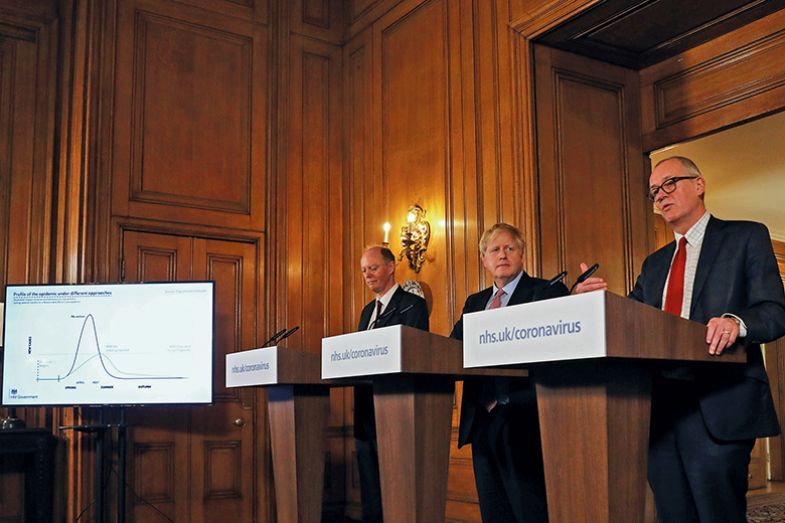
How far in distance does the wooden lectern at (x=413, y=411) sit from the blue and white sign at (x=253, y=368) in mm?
874

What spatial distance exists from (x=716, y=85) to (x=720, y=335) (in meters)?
3.06

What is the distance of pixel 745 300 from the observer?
2.64 metres

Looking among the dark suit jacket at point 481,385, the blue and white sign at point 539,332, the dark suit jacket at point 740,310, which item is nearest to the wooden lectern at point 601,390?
the blue and white sign at point 539,332

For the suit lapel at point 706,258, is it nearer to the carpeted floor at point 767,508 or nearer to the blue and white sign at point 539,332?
the blue and white sign at point 539,332

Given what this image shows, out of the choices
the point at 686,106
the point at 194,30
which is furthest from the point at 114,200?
the point at 686,106

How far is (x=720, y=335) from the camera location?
2352 millimetres

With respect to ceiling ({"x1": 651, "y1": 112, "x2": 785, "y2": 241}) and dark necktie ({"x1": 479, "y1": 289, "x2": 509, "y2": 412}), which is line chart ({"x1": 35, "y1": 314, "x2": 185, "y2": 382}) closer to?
dark necktie ({"x1": 479, "y1": 289, "x2": 509, "y2": 412})

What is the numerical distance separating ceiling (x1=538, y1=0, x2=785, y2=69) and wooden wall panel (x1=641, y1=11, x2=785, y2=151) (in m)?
0.06

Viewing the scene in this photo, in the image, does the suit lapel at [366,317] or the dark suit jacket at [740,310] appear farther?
the suit lapel at [366,317]

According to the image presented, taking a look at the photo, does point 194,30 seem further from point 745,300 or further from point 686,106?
point 745,300

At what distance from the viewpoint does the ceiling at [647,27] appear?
4762 millimetres

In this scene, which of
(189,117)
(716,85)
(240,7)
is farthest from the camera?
(240,7)

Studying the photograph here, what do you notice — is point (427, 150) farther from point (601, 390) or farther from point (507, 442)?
point (601, 390)

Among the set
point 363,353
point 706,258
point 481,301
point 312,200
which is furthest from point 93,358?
point 706,258
